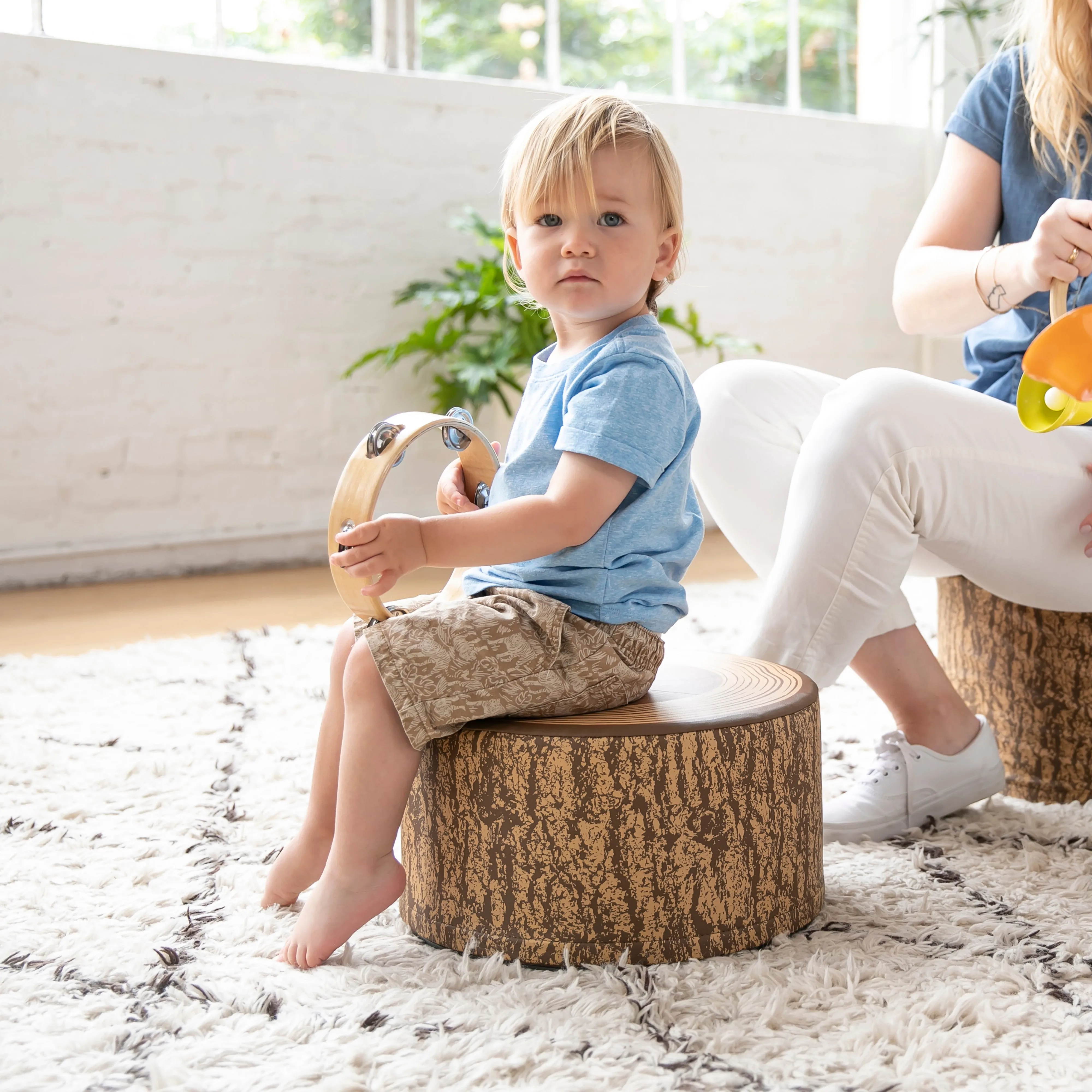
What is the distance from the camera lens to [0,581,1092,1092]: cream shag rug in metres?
0.81

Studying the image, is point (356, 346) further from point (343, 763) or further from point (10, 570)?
point (343, 763)

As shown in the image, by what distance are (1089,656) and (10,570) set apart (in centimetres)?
245

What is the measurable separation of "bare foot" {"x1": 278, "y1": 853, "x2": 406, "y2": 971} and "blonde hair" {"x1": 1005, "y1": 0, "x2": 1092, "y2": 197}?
3.46 feet

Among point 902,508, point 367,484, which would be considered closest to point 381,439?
point 367,484

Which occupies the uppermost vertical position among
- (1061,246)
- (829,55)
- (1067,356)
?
(829,55)

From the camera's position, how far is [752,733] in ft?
3.21

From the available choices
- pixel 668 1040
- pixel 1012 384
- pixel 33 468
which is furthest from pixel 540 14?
pixel 668 1040

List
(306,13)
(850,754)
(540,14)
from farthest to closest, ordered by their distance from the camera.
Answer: (540,14)
(306,13)
(850,754)

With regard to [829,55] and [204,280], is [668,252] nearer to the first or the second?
[204,280]

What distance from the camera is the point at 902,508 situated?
3.87 feet

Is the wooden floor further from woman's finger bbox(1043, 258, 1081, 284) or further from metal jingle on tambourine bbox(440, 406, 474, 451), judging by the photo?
woman's finger bbox(1043, 258, 1081, 284)

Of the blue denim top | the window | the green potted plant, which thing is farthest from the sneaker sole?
the window

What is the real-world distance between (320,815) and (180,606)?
5.71 ft

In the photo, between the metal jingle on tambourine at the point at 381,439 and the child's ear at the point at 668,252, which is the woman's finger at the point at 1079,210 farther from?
the metal jingle on tambourine at the point at 381,439
